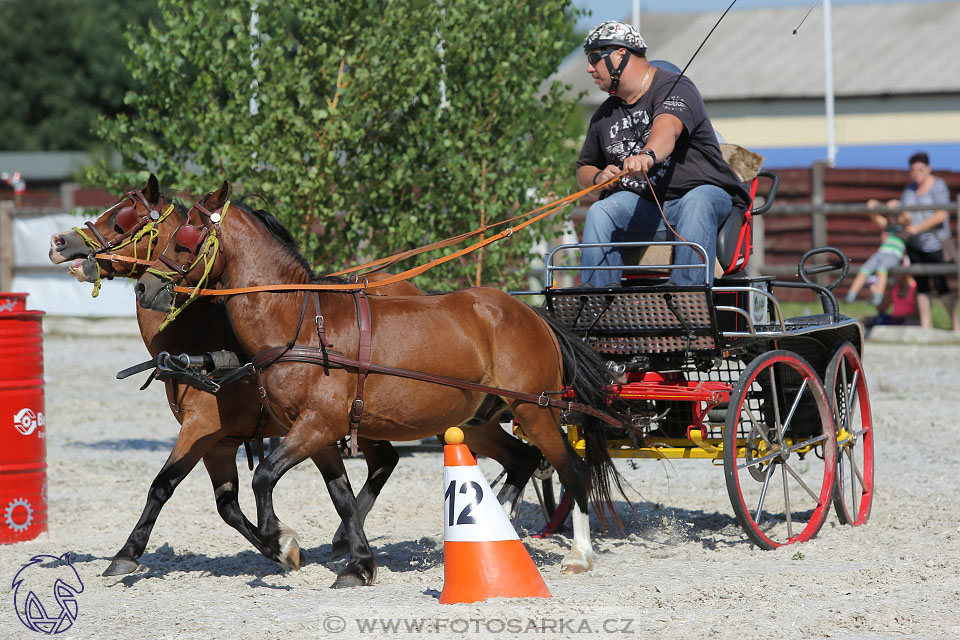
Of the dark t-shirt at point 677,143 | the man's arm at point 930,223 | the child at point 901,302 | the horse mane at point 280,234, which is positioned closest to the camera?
the horse mane at point 280,234

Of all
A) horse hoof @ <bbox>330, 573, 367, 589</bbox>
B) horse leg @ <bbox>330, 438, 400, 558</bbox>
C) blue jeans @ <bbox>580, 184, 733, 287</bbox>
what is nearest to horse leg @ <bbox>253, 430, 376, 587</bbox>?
horse hoof @ <bbox>330, 573, 367, 589</bbox>

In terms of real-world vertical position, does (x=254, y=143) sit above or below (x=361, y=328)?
above

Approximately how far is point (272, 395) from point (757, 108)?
106 feet

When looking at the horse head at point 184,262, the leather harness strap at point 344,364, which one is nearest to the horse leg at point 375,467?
the leather harness strap at point 344,364

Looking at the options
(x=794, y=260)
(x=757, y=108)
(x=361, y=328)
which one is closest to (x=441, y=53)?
(x=361, y=328)

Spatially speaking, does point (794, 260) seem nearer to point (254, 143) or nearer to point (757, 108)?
point (254, 143)

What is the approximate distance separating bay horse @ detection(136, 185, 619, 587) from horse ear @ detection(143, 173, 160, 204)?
19 centimetres

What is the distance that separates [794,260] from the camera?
67.3 ft

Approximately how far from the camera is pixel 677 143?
6699 millimetres

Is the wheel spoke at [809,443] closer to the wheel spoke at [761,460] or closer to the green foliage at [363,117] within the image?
the wheel spoke at [761,460]

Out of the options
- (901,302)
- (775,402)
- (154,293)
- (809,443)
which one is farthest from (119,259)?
(901,302)

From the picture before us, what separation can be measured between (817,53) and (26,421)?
3477 cm

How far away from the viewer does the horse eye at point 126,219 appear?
18.1ft

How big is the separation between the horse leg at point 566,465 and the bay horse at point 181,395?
0.53 metres
